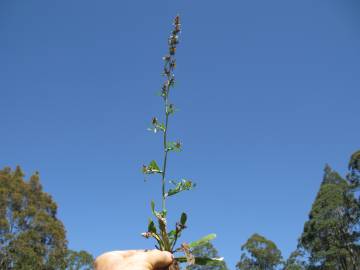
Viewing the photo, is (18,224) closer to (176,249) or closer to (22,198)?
(22,198)

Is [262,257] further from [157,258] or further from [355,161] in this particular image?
[157,258]

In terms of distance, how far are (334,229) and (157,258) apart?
3411 cm

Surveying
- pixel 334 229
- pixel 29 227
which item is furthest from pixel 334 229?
pixel 29 227

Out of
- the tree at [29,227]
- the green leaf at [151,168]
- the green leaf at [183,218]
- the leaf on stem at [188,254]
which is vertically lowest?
the leaf on stem at [188,254]

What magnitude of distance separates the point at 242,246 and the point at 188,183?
41.4 m

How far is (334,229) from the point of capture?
33438 millimetres

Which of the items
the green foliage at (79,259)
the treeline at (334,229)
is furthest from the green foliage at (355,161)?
the green foliage at (79,259)

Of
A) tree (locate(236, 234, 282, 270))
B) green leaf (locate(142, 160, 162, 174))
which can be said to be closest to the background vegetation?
tree (locate(236, 234, 282, 270))

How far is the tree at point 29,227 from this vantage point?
22672 mm

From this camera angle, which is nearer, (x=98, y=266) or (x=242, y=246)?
(x=98, y=266)

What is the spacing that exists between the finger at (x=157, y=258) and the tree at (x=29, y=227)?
73.3 ft

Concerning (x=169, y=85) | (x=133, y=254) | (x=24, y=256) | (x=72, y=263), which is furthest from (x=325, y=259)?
(x=133, y=254)

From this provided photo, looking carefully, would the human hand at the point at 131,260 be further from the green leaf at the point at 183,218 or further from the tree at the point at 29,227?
the tree at the point at 29,227

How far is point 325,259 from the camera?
3328cm
